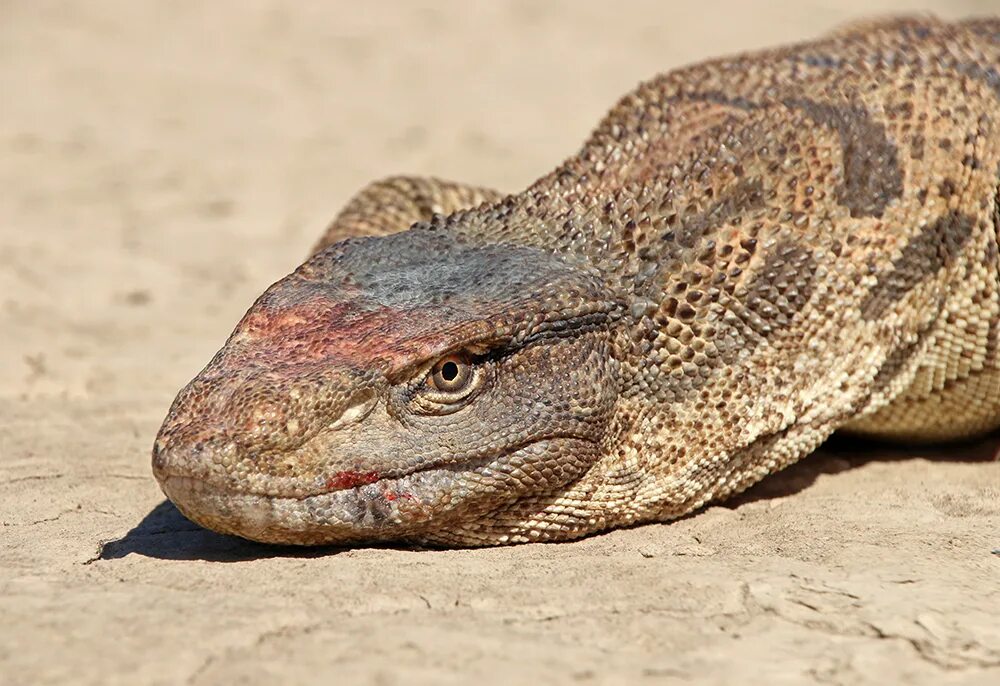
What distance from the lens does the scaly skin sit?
4762 mm

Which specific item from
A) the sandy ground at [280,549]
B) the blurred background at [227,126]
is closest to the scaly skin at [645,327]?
the sandy ground at [280,549]

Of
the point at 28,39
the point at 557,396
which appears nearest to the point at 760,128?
the point at 557,396

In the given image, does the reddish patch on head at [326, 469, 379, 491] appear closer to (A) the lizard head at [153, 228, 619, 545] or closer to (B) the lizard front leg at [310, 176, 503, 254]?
(A) the lizard head at [153, 228, 619, 545]

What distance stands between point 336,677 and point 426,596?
681 mm

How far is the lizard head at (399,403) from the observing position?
183 inches

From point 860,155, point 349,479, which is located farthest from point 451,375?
point 860,155

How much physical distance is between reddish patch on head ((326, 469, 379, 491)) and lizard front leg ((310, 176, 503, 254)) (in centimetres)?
265

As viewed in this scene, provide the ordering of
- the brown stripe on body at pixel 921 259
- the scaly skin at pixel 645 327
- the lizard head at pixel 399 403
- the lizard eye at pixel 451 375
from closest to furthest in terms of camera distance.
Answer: the lizard head at pixel 399 403 → the scaly skin at pixel 645 327 → the lizard eye at pixel 451 375 → the brown stripe on body at pixel 921 259

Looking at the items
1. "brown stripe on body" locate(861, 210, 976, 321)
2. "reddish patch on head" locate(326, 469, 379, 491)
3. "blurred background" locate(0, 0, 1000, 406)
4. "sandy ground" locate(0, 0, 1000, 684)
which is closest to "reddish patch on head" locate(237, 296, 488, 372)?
"reddish patch on head" locate(326, 469, 379, 491)

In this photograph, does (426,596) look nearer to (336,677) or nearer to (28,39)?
(336,677)

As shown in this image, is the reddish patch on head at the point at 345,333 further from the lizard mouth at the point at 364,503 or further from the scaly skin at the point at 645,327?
the lizard mouth at the point at 364,503

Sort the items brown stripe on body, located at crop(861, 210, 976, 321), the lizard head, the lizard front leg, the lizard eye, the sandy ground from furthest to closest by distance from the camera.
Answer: the lizard front leg → brown stripe on body, located at crop(861, 210, 976, 321) → the lizard eye → the lizard head → the sandy ground

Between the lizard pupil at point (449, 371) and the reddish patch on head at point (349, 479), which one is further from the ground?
the lizard pupil at point (449, 371)

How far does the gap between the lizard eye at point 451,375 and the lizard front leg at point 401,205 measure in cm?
238
